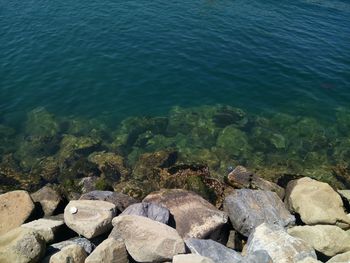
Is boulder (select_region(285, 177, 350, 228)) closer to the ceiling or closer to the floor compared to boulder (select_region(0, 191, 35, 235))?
closer to the ceiling

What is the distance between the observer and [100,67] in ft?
123

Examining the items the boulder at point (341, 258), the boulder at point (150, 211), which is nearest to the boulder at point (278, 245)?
the boulder at point (341, 258)

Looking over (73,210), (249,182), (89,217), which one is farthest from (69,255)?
(249,182)

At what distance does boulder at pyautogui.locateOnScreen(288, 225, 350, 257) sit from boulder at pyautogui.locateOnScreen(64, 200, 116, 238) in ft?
28.3

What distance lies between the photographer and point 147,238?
55.3 ft

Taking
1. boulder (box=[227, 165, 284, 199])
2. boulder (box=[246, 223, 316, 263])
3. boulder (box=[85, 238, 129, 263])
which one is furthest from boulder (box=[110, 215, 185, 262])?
boulder (box=[227, 165, 284, 199])

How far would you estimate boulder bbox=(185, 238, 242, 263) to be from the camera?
56.1ft

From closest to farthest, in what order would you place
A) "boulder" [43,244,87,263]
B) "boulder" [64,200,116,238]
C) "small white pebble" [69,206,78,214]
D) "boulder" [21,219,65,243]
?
"boulder" [43,244,87,263], "boulder" [21,219,65,243], "boulder" [64,200,116,238], "small white pebble" [69,206,78,214]

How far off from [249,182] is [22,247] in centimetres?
1349

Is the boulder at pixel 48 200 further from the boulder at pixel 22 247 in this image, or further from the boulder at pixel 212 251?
the boulder at pixel 212 251

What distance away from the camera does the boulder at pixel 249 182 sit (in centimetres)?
2367

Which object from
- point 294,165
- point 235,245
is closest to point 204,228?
point 235,245

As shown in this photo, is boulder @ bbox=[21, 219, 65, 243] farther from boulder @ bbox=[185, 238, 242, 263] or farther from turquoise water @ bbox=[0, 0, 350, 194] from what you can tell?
turquoise water @ bbox=[0, 0, 350, 194]

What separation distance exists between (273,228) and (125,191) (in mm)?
9793
